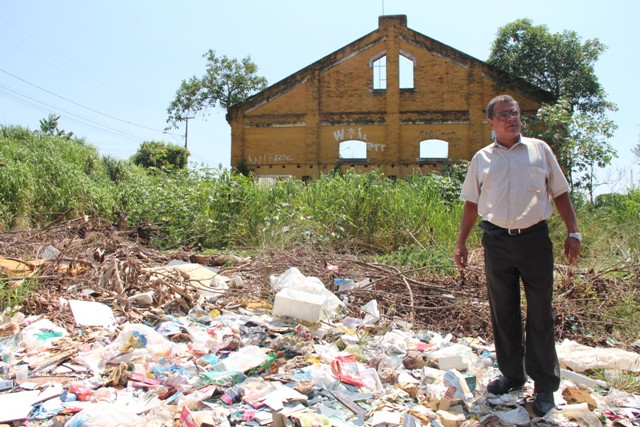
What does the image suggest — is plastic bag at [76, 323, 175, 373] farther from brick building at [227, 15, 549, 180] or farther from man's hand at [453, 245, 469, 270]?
brick building at [227, 15, 549, 180]

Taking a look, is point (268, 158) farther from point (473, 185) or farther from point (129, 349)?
point (473, 185)

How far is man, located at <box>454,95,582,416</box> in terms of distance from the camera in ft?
9.08

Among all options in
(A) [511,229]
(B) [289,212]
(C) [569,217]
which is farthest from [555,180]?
(B) [289,212]

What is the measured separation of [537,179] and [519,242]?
0.38m

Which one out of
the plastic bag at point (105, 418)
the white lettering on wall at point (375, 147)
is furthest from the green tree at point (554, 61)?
the plastic bag at point (105, 418)

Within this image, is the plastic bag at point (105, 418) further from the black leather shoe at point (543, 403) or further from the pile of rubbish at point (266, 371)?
the black leather shoe at point (543, 403)

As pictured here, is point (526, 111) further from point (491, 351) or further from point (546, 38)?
point (491, 351)

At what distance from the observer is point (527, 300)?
287cm

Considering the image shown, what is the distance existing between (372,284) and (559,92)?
17.6m

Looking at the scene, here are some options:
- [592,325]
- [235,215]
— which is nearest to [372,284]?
[592,325]

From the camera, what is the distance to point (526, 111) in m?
19.0

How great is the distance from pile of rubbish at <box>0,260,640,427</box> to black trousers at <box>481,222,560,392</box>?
0.20m

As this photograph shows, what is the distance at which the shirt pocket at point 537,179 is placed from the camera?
2781 millimetres

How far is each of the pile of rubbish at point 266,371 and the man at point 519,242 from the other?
0.70ft
